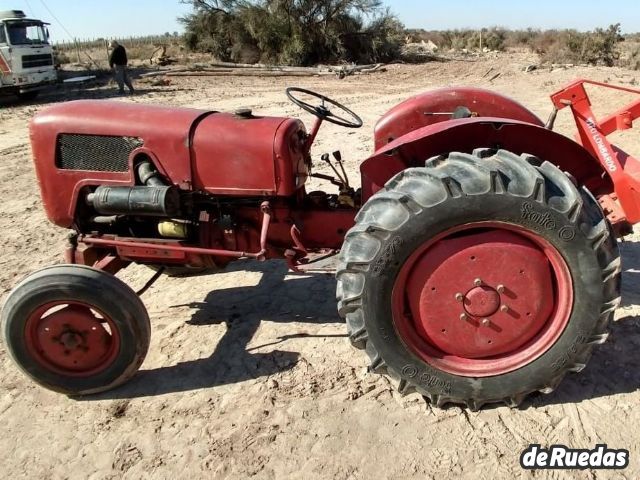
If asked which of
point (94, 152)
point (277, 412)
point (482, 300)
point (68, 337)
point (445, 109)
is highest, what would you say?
point (445, 109)

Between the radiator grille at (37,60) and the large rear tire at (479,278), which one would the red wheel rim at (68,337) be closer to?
the large rear tire at (479,278)

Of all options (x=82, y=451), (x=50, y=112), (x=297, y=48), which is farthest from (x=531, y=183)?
(x=297, y=48)

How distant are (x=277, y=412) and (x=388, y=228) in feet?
3.68

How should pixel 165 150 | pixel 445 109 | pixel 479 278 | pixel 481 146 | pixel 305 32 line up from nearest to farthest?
1. pixel 479 278
2. pixel 481 146
3. pixel 165 150
4. pixel 445 109
5. pixel 305 32

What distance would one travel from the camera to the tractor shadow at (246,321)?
3.13 m

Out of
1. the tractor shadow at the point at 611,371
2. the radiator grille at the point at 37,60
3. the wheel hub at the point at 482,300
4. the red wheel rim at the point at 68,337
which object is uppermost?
the radiator grille at the point at 37,60

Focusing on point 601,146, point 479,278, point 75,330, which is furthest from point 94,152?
point 601,146

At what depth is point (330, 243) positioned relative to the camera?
3.36 metres

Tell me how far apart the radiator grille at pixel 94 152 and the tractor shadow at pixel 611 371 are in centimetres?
251

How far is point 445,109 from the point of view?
11.2ft

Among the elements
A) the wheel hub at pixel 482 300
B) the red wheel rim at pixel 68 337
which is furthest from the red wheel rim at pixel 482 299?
the red wheel rim at pixel 68 337

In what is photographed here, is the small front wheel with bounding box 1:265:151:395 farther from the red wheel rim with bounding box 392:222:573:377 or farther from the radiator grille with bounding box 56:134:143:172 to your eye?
the red wheel rim with bounding box 392:222:573:377

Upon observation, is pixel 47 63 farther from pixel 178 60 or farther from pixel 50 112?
pixel 50 112

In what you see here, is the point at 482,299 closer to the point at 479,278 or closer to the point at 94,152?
the point at 479,278
